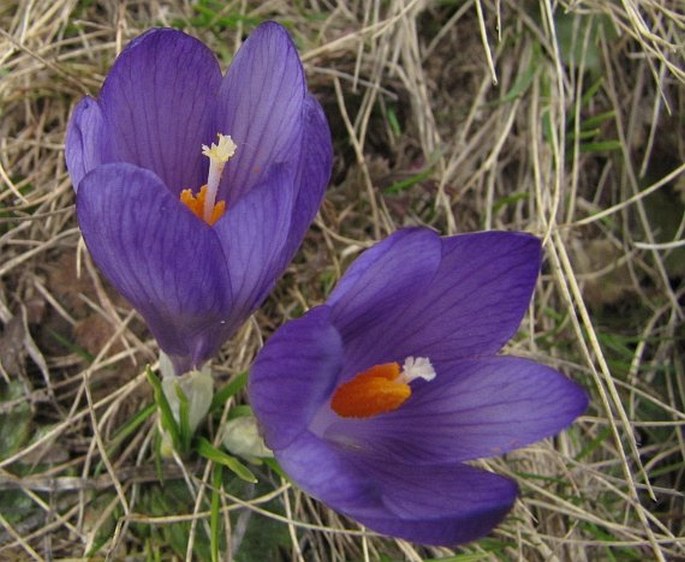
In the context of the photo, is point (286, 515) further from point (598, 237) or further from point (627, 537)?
point (598, 237)

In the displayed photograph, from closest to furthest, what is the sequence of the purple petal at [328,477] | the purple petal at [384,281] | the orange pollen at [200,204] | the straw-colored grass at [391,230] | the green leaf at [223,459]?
the purple petal at [328,477]
the purple petal at [384,281]
the orange pollen at [200,204]
the green leaf at [223,459]
the straw-colored grass at [391,230]

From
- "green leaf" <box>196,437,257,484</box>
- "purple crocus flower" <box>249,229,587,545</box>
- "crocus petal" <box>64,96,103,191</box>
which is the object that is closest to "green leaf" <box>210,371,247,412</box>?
"green leaf" <box>196,437,257,484</box>

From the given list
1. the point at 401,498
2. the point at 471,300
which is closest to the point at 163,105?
the point at 471,300

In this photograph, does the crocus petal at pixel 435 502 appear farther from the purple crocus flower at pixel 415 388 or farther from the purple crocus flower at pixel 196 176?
the purple crocus flower at pixel 196 176

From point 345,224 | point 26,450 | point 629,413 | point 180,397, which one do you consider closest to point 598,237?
point 629,413

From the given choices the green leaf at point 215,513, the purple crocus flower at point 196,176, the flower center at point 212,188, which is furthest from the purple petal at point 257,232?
the green leaf at point 215,513

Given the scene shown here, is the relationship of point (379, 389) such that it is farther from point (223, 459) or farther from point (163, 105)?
point (163, 105)
